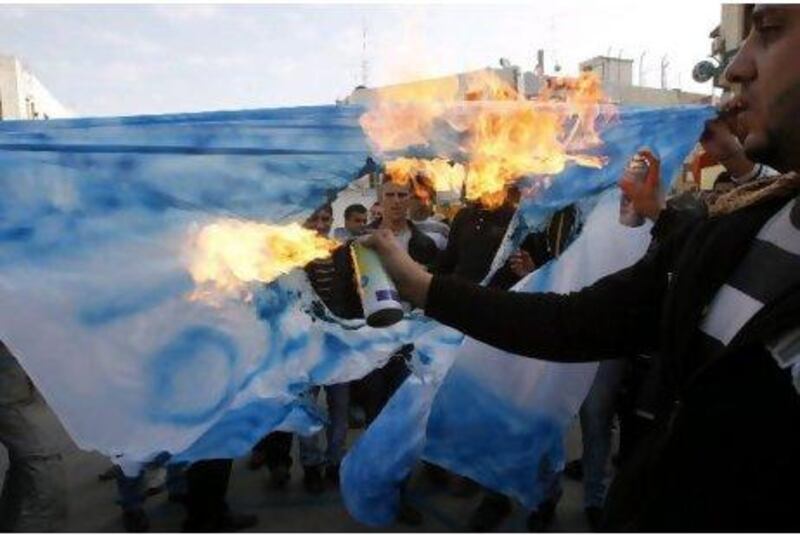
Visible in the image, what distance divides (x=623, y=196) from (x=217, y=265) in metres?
2.09

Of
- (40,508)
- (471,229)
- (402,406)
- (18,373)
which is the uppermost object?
(471,229)

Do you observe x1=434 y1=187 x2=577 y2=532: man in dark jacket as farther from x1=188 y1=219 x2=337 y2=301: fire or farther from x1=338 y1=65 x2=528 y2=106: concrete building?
x1=188 y1=219 x2=337 y2=301: fire

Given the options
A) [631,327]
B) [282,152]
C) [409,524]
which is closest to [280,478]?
[409,524]

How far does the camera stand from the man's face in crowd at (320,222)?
11.9 feet

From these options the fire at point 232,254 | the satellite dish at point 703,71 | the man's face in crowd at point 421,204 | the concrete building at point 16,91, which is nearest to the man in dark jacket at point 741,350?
the fire at point 232,254

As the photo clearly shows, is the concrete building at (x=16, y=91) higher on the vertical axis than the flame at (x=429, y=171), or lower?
higher

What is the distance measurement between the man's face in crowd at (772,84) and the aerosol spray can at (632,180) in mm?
2294

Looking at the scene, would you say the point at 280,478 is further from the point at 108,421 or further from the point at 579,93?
the point at 579,93

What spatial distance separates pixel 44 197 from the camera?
3203 mm

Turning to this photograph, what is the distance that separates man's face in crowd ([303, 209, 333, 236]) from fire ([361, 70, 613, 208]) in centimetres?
45

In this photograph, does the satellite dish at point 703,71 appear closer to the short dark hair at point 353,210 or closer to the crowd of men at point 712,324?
the short dark hair at point 353,210

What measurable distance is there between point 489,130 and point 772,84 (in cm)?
238

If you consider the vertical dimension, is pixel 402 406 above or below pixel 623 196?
below

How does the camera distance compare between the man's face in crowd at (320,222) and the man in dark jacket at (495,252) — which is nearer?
the man's face in crowd at (320,222)
